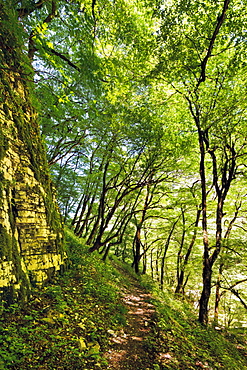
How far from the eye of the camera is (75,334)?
3.55m

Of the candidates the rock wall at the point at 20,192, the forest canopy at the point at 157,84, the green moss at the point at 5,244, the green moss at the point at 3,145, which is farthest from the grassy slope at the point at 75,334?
the forest canopy at the point at 157,84

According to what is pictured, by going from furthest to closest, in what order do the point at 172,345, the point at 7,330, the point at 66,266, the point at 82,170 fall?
the point at 82,170, the point at 66,266, the point at 172,345, the point at 7,330

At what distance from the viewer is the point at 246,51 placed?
610cm

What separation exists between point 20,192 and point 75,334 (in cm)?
308

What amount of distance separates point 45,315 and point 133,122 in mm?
7852

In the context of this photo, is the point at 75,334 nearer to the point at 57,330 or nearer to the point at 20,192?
the point at 57,330

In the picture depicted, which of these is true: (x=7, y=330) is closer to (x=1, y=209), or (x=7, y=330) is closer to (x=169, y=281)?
(x=1, y=209)

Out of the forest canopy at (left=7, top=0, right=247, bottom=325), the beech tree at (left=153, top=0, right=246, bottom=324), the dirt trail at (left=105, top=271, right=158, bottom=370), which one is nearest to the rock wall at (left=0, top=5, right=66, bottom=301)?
the forest canopy at (left=7, top=0, right=247, bottom=325)

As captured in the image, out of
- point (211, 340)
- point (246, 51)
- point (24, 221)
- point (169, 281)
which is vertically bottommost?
point (169, 281)

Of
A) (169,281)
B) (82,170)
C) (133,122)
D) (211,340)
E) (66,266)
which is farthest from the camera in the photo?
(169,281)

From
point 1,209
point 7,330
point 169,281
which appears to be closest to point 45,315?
point 7,330

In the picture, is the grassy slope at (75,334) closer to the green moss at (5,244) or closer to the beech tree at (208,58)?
the green moss at (5,244)

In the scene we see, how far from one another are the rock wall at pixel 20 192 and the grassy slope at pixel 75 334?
436 mm

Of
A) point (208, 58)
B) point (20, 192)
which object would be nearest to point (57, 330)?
point (20, 192)
